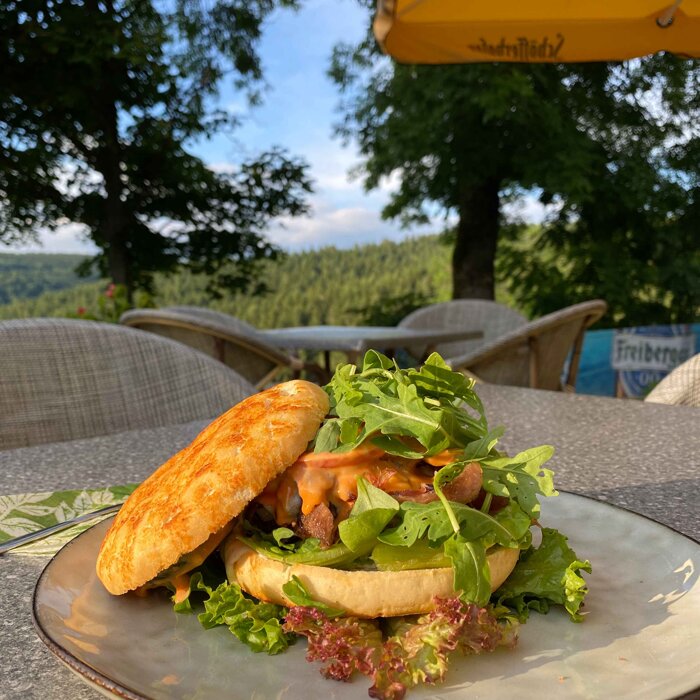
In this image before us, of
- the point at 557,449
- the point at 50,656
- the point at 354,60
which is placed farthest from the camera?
the point at 354,60

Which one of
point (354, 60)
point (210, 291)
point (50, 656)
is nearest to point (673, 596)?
point (50, 656)

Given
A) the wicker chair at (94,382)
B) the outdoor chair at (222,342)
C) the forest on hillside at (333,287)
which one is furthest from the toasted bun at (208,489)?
the forest on hillside at (333,287)

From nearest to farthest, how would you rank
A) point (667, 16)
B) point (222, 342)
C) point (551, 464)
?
point (551, 464) → point (667, 16) → point (222, 342)

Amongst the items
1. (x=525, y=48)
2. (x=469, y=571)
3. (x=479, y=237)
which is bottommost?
(x=469, y=571)

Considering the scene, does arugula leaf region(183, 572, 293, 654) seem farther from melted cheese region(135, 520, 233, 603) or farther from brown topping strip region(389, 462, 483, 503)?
brown topping strip region(389, 462, 483, 503)

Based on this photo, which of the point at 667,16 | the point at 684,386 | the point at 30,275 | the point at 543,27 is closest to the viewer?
the point at 684,386

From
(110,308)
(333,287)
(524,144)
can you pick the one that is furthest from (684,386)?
(333,287)

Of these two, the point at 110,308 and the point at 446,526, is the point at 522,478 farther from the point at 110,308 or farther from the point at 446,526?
the point at 110,308

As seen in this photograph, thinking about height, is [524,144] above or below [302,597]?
above

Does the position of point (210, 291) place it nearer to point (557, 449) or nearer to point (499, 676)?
point (557, 449)
